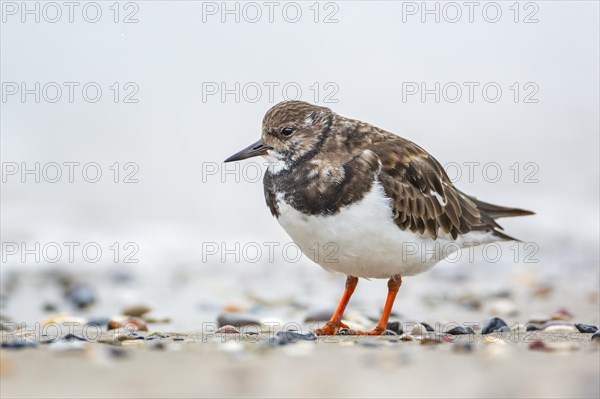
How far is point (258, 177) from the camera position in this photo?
34.0 feet

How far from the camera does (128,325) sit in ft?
16.4

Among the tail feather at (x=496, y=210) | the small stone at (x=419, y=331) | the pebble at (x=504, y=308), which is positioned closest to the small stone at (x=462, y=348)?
the small stone at (x=419, y=331)

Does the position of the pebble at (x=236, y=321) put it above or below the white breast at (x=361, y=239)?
below

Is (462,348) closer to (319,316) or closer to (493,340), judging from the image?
(493,340)

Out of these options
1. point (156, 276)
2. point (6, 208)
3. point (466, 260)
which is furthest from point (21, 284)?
point (466, 260)

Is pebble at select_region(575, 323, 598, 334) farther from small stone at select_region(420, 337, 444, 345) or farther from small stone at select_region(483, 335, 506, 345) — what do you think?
small stone at select_region(420, 337, 444, 345)

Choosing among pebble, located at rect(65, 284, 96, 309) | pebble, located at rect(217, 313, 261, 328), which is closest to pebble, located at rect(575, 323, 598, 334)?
pebble, located at rect(217, 313, 261, 328)

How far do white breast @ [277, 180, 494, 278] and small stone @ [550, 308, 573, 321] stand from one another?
46.7 inches

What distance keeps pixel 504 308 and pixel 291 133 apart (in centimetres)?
218

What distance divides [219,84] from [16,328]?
24.7ft

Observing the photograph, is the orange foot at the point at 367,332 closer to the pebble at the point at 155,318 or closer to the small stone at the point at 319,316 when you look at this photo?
the small stone at the point at 319,316

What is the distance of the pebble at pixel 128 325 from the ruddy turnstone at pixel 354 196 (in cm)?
106

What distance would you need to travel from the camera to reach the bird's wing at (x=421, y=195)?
4.54 m

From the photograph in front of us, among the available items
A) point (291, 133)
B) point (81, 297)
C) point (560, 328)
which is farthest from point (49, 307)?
point (560, 328)
